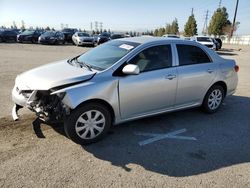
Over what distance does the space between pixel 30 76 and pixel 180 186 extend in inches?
116

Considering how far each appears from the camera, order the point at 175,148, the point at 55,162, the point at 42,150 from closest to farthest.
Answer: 1. the point at 55,162
2. the point at 42,150
3. the point at 175,148

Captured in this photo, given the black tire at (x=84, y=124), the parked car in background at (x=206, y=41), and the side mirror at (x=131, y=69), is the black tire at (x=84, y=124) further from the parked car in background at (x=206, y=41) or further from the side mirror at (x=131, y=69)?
the parked car in background at (x=206, y=41)

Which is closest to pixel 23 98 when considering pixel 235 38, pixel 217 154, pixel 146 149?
pixel 146 149

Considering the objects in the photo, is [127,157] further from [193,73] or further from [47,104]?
[193,73]

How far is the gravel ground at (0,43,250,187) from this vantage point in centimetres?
312

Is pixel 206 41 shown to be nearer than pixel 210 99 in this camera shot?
No

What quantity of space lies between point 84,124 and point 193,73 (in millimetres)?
2411

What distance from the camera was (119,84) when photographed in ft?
13.1

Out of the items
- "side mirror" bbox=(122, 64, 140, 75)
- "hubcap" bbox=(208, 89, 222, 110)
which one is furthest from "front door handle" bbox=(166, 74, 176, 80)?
"hubcap" bbox=(208, 89, 222, 110)

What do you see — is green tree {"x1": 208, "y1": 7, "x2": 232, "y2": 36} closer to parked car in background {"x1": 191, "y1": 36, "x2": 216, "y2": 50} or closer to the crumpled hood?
parked car in background {"x1": 191, "y1": 36, "x2": 216, "y2": 50}

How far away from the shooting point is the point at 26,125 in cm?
452

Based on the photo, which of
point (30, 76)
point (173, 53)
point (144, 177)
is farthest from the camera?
point (173, 53)

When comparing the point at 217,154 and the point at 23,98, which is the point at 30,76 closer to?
the point at 23,98

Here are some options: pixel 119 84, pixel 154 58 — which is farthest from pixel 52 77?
pixel 154 58
